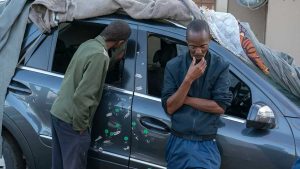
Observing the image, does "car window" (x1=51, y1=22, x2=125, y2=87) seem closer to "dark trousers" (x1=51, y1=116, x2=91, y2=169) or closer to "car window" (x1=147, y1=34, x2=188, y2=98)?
"car window" (x1=147, y1=34, x2=188, y2=98)

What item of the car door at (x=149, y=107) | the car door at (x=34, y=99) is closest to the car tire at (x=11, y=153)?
the car door at (x=34, y=99)

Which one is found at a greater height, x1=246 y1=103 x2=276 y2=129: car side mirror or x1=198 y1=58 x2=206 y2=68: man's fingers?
x1=198 y1=58 x2=206 y2=68: man's fingers

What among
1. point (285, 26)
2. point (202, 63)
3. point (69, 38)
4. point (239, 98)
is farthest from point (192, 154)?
point (285, 26)

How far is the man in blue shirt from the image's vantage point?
140 inches

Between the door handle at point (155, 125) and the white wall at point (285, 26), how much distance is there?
5357mm

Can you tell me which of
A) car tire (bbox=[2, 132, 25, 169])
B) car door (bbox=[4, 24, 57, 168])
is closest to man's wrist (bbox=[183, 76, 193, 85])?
car door (bbox=[4, 24, 57, 168])

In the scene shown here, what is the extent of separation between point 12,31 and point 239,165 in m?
2.20

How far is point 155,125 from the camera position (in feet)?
13.3

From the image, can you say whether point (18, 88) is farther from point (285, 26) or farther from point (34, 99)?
point (285, 26)

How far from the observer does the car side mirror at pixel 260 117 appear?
3.68 meters

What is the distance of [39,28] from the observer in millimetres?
4523

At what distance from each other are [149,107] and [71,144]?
25.8 inches

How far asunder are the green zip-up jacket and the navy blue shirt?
1.86 ft

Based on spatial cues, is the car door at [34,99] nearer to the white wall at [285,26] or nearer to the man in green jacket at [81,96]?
the man in green jacket at [81,96]
